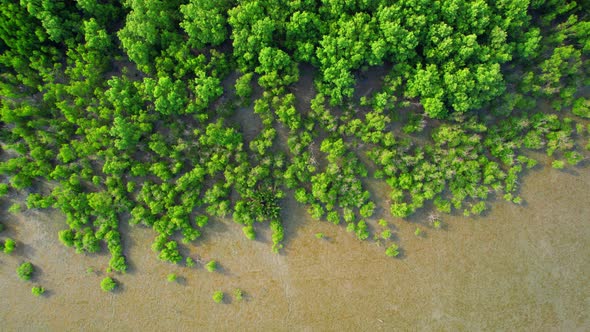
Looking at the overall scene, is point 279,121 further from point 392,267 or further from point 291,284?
point 392,267

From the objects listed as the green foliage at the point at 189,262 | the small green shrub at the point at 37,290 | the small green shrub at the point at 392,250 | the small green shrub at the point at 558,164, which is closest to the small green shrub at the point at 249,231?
the green foliage at the point at 189,262

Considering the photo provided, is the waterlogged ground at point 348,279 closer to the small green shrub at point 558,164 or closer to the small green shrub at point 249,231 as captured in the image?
the small green shrub at point 558,164

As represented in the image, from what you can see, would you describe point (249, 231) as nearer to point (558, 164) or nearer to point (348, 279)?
point (348, 279)

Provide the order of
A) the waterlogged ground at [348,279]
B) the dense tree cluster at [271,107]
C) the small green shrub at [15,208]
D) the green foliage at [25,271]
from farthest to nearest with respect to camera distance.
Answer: the waterlogged ground at [348,279] < the green foliage at [25,271] < the small green shrub at [15,208] < the dense tree cluster at [271,107]

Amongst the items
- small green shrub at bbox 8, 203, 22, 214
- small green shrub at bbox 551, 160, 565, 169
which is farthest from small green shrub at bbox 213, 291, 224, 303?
small green shrub at bbox 551, 160, 565, 169

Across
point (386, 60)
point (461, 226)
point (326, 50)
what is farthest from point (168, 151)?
point (461, 226)

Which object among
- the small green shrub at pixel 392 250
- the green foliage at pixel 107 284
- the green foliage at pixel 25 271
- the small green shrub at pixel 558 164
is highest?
the small green shrub at pixel 558 164

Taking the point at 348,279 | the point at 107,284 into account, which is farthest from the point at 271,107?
the point at 107,284
